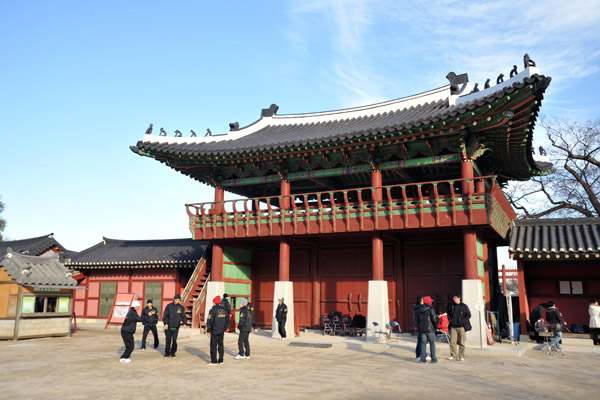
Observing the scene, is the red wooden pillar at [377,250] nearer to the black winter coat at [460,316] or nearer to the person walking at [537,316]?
the black winter coat at [460,316]

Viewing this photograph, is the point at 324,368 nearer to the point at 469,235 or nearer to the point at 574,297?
the point at 469,235

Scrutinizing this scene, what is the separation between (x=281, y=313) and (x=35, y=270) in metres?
9.80

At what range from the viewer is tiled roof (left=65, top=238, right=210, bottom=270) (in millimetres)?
26344

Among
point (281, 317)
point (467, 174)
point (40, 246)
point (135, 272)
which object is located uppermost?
point (467, 174)

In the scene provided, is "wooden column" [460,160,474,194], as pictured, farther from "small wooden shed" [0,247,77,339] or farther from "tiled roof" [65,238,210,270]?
"small wooden shed" [0,247,77,339]

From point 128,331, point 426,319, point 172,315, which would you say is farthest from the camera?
point 172,315

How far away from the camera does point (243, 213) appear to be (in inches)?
830

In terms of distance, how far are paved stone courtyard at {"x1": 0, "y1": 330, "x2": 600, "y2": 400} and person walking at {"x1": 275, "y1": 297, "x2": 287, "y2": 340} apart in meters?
2.13

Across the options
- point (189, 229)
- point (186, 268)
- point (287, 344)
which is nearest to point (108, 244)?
point (186, 268)

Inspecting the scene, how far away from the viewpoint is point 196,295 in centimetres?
2319

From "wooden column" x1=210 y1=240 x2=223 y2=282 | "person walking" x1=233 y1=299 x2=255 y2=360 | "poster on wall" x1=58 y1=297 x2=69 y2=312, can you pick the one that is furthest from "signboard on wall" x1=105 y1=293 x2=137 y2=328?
"person walking" x1=233 y1=299 x2=255 y2=360

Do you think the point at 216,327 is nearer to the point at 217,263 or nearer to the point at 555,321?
the point at 217,263

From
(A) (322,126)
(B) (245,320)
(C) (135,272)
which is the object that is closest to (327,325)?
(B) (245,320)

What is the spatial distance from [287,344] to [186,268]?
34.9 ft
